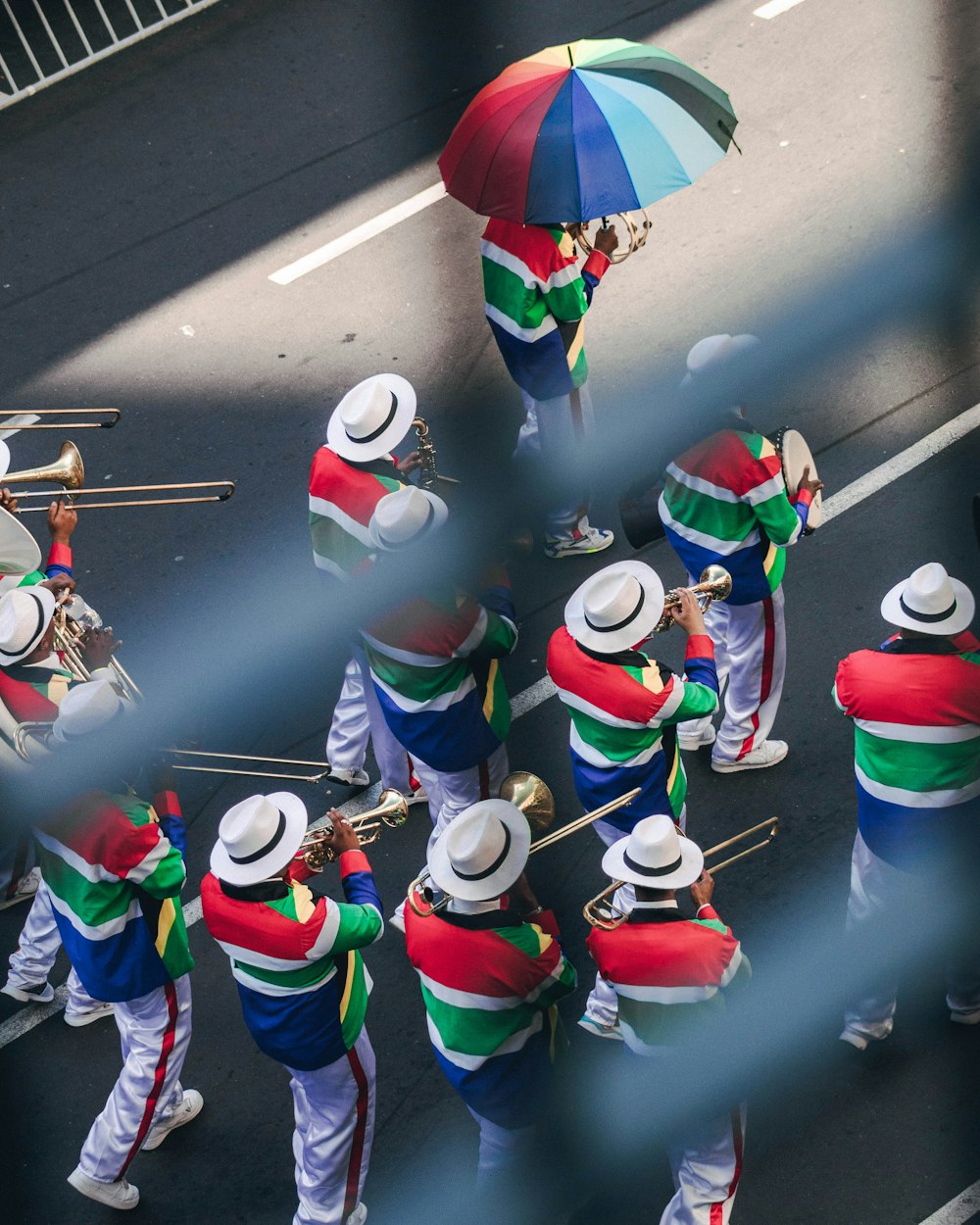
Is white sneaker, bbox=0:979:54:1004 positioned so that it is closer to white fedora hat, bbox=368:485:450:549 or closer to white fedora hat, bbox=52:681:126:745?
white fedora hat, bbox=52:681:126:745

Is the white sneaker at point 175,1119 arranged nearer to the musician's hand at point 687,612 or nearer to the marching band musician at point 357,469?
the marching band musician at point 357,469

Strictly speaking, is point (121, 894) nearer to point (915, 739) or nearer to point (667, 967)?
point (667, 967)

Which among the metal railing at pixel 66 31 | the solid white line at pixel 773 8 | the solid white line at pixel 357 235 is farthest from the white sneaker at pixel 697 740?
the metal railing at pixel 66 31

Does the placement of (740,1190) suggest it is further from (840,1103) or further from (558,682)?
(558,682)

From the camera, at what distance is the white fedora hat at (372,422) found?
5.00m

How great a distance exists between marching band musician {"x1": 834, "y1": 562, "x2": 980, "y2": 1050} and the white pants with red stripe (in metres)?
0.58

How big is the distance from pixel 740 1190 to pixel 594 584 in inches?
71.6

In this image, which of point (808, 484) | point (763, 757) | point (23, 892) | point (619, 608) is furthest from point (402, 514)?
point (23, 892)

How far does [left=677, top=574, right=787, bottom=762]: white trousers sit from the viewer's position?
5328mm

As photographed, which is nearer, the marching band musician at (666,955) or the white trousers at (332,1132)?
the marching band musician at (666,955)

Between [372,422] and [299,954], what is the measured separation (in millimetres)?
1857

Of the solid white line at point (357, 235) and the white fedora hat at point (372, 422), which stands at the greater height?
the white fedora hat at point (372, 422)

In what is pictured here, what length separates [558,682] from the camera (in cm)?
455

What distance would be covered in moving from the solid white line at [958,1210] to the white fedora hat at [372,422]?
2.86 meters
